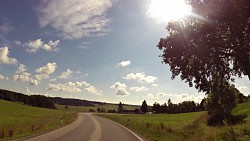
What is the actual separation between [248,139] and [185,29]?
275 inches

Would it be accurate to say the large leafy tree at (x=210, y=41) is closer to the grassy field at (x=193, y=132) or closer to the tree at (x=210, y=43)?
the tree at (x=210, y=43)

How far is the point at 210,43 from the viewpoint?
18.2 meters

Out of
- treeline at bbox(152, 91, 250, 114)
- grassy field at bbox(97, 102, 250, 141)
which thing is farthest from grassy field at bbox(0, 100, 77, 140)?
treeline at bbox(152, 91, 250, 114)

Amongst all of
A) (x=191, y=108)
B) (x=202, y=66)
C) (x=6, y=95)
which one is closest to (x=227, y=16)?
(x=202, y=66)

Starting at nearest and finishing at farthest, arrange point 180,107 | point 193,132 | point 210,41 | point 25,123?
point 210,41 → point 193,132 → point 25,123 → point 180,107

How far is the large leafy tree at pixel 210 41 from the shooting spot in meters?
16.5

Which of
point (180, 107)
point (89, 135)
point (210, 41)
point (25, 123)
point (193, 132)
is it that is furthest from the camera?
point (180, 107)

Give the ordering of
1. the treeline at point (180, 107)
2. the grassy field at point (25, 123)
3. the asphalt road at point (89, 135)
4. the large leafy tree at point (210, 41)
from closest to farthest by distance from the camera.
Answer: the large leafy tree at point (210, 41), the asphalt road at point (89, 135), the grassy field at point (25, 123), the treeline at point (180, 107)

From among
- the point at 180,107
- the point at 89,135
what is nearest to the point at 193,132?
the point at 89,135

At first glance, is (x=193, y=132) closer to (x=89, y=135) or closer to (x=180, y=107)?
(x=89, y=135)

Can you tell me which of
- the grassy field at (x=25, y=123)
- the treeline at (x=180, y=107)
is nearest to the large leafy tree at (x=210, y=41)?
the grassy field at (x=25, y=123)

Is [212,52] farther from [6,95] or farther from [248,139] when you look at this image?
[6,95]

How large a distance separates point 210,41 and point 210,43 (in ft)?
0.36

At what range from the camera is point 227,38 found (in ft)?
60.0
